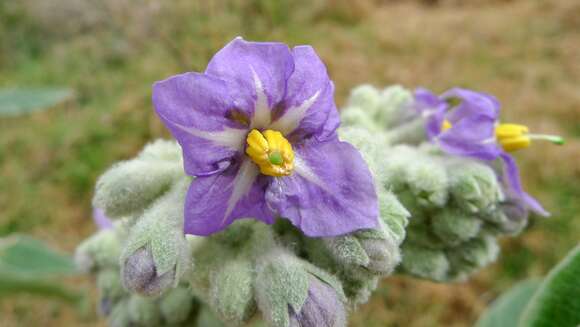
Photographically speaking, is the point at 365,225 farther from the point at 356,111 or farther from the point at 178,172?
the point at 356,111

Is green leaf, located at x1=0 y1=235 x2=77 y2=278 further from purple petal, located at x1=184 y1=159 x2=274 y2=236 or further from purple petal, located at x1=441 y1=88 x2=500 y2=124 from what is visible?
purple petal, located at x1=441 y1=88 x2=500 y2=124

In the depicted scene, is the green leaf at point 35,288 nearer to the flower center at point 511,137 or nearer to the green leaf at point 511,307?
the green leaf at point 511,307

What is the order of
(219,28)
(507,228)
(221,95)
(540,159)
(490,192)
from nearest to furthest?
(221,95), (490,192), (507,228), (540,159), (219,28)

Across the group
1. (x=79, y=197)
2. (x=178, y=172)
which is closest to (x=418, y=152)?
(x=178, y=172)

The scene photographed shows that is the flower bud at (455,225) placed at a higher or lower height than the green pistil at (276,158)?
lower

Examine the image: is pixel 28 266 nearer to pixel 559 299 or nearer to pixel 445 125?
pixel 445 125

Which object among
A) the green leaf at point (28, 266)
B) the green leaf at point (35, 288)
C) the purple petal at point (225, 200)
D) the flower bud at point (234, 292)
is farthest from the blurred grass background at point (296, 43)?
the purple petal at point (225, 200)
